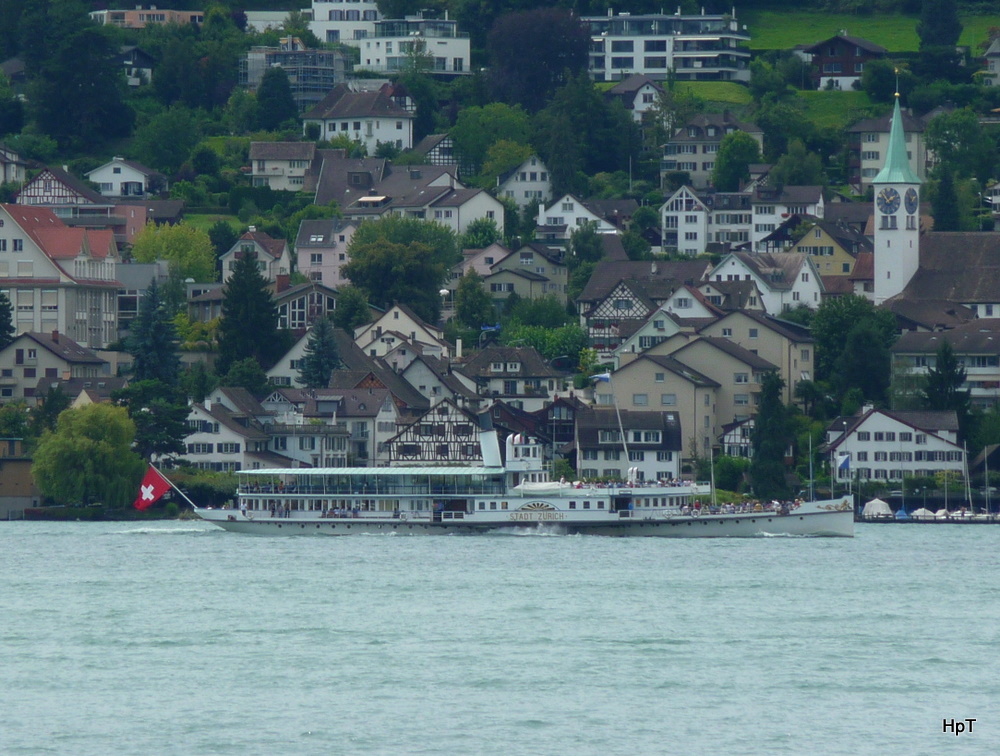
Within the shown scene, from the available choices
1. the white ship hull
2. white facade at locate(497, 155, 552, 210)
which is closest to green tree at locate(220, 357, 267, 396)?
Answer: the white ship hull

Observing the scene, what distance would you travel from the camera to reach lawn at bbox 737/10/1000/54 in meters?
165

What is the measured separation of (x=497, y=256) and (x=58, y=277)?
22942 millimetres

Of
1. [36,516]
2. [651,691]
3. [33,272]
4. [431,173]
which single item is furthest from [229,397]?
[651,691]

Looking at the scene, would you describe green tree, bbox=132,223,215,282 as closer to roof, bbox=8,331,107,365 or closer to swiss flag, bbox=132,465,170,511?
roof, bbox=8,331,107,365

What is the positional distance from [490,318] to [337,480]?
39.3 metres

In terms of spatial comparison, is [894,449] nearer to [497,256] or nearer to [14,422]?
[14,422]

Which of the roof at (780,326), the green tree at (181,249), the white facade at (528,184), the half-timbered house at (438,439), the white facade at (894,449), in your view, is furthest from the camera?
the white facade at (528,184)

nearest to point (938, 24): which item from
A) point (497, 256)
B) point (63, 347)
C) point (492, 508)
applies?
point (497, 256)

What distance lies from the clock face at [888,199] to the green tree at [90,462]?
4395cm

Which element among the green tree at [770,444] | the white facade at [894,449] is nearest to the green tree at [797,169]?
the white facade at [894,449]

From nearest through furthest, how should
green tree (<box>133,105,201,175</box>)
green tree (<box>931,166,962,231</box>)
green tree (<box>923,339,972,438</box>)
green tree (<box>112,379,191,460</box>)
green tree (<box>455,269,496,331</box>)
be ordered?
1. green tree (<box>112,379,191,460</box>)
2. green tree (<box>923,339,972,438</box>)
3. green tree (<box>455,269,496,331</box>)
4. green tree (<box>931,166,962,231</box>)
5. green tree (<box>133,105,201,175</box>)

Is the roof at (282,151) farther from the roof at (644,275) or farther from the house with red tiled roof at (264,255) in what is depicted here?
the roof at (644,275)

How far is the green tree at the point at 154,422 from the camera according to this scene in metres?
102

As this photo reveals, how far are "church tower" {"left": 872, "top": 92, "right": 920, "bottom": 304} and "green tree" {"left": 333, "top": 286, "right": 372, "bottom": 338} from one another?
24008 mm
